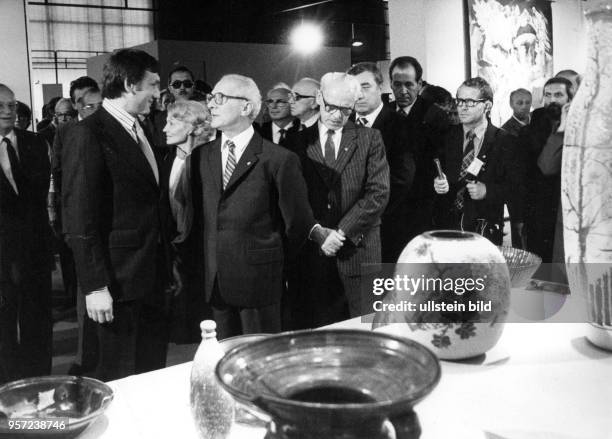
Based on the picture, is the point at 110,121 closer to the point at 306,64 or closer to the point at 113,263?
the point at 113,263

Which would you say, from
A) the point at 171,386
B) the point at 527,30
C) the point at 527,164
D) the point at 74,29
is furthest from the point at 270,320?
the point at 74,29

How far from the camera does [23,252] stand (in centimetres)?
287

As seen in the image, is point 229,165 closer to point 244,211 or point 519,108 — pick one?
point 244,211

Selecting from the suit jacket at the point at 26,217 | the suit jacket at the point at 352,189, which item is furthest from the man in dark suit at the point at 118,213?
the suit jacket at the point at 26,217

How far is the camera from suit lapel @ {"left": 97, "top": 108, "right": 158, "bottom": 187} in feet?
7.05

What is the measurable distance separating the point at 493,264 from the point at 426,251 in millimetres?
103

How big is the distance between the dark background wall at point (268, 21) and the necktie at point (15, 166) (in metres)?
8.96

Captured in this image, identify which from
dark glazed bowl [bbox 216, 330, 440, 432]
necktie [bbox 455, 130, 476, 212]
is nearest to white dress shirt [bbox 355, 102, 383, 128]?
necktie [bbox 455, 130, 476, 212]

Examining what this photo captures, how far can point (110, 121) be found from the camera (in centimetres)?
217

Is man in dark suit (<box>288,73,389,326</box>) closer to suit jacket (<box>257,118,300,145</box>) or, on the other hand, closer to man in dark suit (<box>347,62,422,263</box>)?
man in dark suit (<box>347,62,422,263</box>)

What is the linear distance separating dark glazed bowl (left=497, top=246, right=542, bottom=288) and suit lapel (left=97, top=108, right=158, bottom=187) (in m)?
1.26

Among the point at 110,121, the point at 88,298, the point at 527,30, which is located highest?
the point at 527,30

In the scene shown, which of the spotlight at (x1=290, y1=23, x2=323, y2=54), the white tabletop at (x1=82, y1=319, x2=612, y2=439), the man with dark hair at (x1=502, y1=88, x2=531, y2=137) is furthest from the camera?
the spotlight at (x1=290, y1=23, x2=323, y2=54)

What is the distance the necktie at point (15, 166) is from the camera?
2863 millimetres
